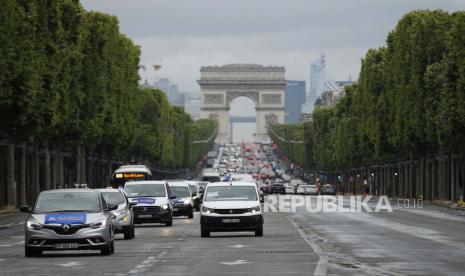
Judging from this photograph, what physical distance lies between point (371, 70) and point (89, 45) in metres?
37.3

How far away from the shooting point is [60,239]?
34625mm

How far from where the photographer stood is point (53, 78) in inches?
3287

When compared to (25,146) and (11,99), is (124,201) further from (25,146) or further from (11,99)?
(25,146)

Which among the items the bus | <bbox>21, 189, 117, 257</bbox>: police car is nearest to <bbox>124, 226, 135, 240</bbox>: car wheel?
<bbox>21, 189, 117, 257</bbox>: police car

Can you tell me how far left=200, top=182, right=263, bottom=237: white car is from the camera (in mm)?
46094

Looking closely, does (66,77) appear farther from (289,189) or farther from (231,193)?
(289,189)

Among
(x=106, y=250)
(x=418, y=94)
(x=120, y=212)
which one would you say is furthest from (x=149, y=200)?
(x=418, y=94)

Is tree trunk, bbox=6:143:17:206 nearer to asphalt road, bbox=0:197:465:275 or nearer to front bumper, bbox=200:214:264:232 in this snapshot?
asphalt road, bbox=0:197:465:275

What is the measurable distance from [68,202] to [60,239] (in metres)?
1.77

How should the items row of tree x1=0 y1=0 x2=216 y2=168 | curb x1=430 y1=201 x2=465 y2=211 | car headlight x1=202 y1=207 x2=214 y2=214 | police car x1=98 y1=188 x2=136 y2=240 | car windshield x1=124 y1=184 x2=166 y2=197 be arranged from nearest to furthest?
1. police car x1=98 y1=188 x2=136 y2=240
2. car headlight x1=202 y1=207 x2=214 y2=214
3. car windshield x1=124 y1=184 x2=166 y2=197
4. row of tree x1=0 y1=0 x2=216 y2=168
5. curb x1=430 y1=201 x2=465 y2=211

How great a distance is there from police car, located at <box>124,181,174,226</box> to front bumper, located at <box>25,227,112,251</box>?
21688 mm

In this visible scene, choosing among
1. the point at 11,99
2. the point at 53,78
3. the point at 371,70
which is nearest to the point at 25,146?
the point at 53,78

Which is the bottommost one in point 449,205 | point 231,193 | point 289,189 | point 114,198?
point 289,189

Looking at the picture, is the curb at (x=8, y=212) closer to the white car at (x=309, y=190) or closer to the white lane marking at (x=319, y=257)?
the white lane marking at (x=319, y=257)
